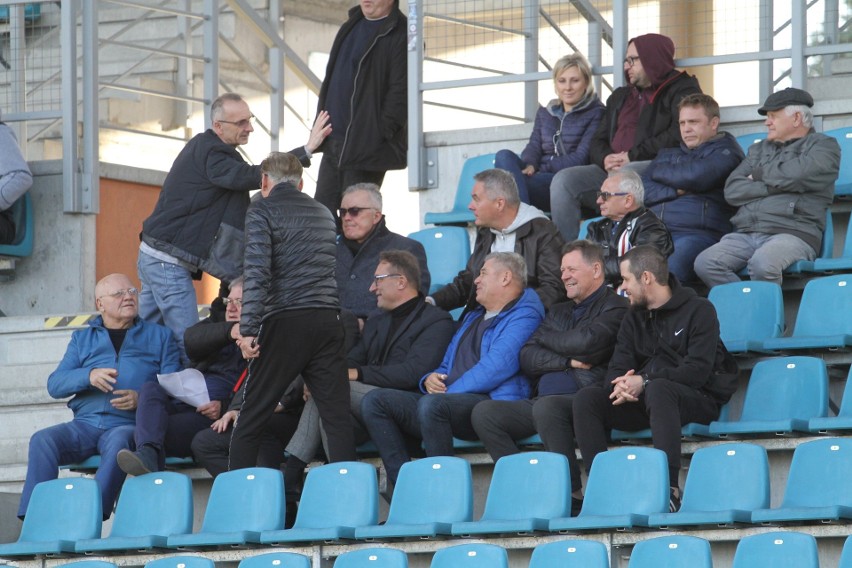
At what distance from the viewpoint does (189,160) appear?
324 inches

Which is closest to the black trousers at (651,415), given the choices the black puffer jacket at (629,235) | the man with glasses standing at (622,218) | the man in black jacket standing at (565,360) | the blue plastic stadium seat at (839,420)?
the man in black jacket standing at (565,360)

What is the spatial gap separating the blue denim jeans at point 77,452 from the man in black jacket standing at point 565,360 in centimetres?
169

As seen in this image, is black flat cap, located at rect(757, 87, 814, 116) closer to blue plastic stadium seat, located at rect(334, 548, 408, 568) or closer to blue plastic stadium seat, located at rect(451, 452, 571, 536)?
blue plastic stadium seat, located at rect(451, 452, 571, 536)

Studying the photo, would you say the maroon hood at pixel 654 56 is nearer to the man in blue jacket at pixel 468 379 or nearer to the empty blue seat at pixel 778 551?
the man in blue jacket at pixel 468 379

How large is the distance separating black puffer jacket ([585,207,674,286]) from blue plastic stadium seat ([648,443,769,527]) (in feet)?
4.42

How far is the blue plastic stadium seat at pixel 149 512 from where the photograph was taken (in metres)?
6.92

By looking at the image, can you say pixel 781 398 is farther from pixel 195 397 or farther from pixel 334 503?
pixel 195 397

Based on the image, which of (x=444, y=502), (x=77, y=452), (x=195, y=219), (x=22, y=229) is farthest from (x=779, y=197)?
(x=22, y=229)

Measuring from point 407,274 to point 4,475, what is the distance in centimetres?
227

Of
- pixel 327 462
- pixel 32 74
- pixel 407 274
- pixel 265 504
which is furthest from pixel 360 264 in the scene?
pixel 32 74

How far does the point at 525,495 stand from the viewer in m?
6.37

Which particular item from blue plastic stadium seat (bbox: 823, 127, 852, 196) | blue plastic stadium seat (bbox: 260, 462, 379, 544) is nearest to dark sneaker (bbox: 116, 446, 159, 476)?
blue plastic stadium seat (bbox: 260, 462, 379, 544)

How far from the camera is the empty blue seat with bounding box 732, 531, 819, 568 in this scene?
A: 5.21 m

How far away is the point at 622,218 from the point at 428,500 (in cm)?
180
